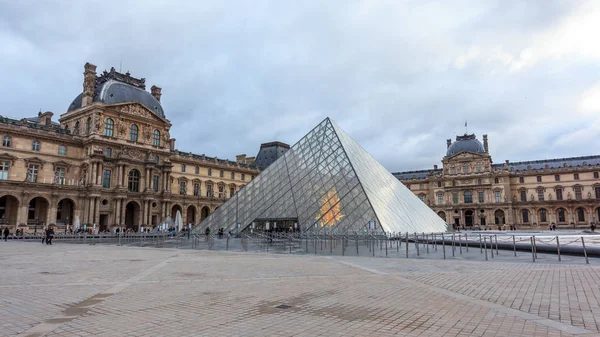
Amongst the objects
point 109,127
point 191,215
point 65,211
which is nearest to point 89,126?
point 109,127

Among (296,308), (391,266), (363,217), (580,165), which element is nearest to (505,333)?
(296,308)

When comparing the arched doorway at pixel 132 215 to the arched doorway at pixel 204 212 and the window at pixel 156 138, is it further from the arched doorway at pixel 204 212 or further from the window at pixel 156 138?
the arched doorway at pixel 204 212

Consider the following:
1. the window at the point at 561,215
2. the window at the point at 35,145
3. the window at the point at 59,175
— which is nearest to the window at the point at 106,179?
the window at the point at 59,175

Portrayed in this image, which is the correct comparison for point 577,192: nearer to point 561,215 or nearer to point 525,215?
point 561,215

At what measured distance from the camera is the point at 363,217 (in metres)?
20.6

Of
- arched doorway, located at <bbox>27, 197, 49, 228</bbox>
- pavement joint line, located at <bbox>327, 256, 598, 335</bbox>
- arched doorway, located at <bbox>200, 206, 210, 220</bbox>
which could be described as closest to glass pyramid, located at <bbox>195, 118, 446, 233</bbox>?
pavement joint line, located at <bbox>327, 256, 598, 335</bbox>

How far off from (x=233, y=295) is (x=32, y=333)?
289 centimetres

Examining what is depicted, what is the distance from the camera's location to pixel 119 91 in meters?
44.0

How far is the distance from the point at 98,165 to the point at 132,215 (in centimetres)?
810

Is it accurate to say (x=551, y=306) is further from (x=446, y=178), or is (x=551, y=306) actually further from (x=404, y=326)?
(x=446, y=178)

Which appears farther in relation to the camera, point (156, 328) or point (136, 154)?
point (136, 154)

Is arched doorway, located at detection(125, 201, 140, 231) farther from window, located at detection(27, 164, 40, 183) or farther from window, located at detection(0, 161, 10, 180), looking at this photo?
window, located at detection(0, 161, 10, 180)

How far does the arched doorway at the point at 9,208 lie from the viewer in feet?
116

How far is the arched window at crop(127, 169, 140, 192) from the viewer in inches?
1705
